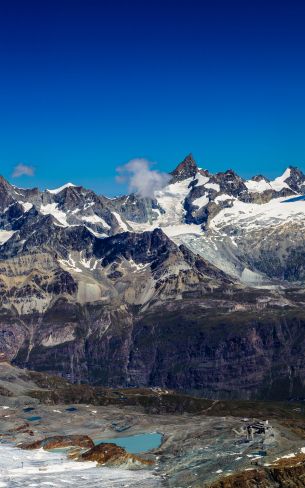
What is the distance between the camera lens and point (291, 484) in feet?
418

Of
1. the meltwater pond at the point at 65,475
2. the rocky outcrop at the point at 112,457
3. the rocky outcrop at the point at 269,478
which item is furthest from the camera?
the rocky outcrop at the point at 112,457

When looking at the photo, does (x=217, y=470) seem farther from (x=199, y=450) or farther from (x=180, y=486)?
(x=199, y=450)

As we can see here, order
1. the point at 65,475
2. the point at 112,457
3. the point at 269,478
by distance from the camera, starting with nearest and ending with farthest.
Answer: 1. the point at 269,478
2. the point at 65,475
3. the point at 112,457

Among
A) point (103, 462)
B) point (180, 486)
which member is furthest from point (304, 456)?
point (103, 462)

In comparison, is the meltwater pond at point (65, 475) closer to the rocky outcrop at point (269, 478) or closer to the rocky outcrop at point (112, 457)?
the rocky outcrop at point (112, 457)

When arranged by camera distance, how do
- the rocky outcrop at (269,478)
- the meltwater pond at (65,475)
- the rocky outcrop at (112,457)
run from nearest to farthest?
the rocky outcrop at (269,478) < the meltwater pond at (65,475) < the rocky outcrop at (112,457)

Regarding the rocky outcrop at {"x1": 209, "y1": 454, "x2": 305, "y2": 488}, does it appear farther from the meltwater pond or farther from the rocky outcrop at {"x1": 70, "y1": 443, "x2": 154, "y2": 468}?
the rocky outcrop at {"x1": 70, "y1": 443, "x2": 154, "y2": 468}

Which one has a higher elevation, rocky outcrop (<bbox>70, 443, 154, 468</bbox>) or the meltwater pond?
rocky outcrop (<bbox>70, 443, 154, 468</bbox>)

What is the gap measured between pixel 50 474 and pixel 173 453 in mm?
47306

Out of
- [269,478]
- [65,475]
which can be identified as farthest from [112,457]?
[269,478]

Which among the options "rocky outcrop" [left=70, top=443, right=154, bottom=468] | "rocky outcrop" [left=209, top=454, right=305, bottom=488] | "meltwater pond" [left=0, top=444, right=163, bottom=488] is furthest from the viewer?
"rocky outcrop" [left=70, top=443, right=154, bottom=468]

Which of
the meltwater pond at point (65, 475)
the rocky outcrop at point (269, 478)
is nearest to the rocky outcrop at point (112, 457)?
the meltwater pond at point (65, 475)

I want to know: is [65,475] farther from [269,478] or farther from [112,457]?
[269,478]

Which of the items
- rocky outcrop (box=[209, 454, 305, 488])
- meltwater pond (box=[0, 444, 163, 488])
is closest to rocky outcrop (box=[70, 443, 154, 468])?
meltwater pond (box=[0, 444, 163, 488])
